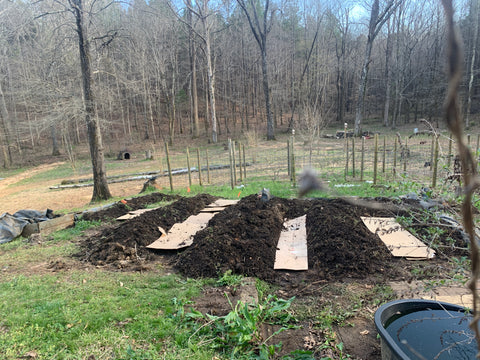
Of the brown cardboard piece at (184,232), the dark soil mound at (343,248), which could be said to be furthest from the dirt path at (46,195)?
the dark soil mound at (343,248)

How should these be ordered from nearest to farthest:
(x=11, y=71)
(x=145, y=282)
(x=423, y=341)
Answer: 1. (x=423, y=341)
2. (x=145, y=282)
3. (x=11, y=71)

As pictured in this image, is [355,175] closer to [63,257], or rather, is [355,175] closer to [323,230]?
[323,230]

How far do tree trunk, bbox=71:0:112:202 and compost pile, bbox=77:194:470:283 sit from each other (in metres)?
4.07

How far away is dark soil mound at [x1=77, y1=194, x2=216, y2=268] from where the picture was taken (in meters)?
4.77

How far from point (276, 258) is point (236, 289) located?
1076mm

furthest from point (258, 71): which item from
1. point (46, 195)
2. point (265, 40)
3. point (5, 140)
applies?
point (46, 195)

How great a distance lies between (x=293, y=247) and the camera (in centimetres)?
483

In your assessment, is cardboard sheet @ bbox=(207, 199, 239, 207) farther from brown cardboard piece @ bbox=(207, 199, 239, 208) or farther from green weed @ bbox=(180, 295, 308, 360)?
green weed @ bbox=(180, 295, 308, 360)

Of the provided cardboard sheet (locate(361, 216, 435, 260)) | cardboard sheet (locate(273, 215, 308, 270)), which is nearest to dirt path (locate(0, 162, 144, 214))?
cardboard sheet (locate(273, 215, 308, 270))

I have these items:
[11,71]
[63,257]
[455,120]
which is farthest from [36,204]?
[11,71]

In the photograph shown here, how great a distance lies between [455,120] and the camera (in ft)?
1.33

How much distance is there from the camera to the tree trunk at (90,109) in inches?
343

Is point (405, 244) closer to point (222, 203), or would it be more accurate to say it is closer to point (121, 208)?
point (222, 203)

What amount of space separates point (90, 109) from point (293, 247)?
7450mm
